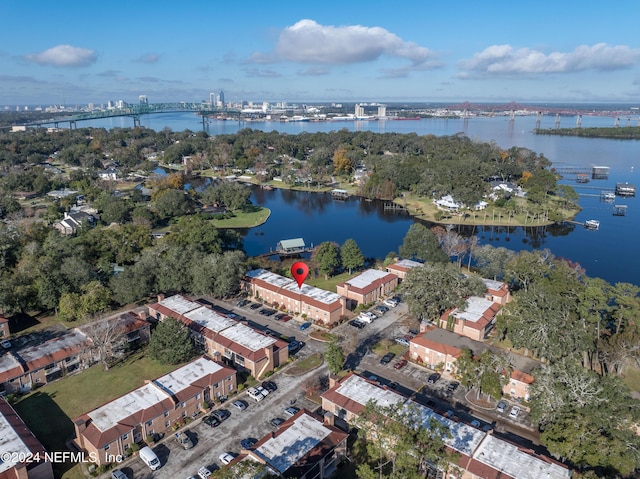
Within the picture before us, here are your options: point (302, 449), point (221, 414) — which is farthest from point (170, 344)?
point (302, 449)

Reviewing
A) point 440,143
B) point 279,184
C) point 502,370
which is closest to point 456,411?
point 502,370

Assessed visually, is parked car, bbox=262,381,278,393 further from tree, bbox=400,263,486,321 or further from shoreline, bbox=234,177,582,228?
shoreline, bbox=234,177,582,228

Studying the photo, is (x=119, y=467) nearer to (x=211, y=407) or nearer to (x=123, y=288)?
(x=211, y=407)

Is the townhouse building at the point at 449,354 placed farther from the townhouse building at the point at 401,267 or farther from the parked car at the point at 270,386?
the townhouse building at the point at 401,267

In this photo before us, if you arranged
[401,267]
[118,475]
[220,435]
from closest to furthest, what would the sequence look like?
[118,475]
[220,435]
[401,267]

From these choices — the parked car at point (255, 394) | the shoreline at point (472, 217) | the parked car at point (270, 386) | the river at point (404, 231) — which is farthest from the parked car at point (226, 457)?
the shoreline at point (472, 217)

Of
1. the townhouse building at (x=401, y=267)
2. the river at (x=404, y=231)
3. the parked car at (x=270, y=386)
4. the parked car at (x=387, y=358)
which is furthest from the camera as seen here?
the river at (x=404, y=231)

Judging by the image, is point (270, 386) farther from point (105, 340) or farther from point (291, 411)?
point (105, 340)

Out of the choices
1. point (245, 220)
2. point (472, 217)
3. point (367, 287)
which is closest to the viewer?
point (367, 287)
